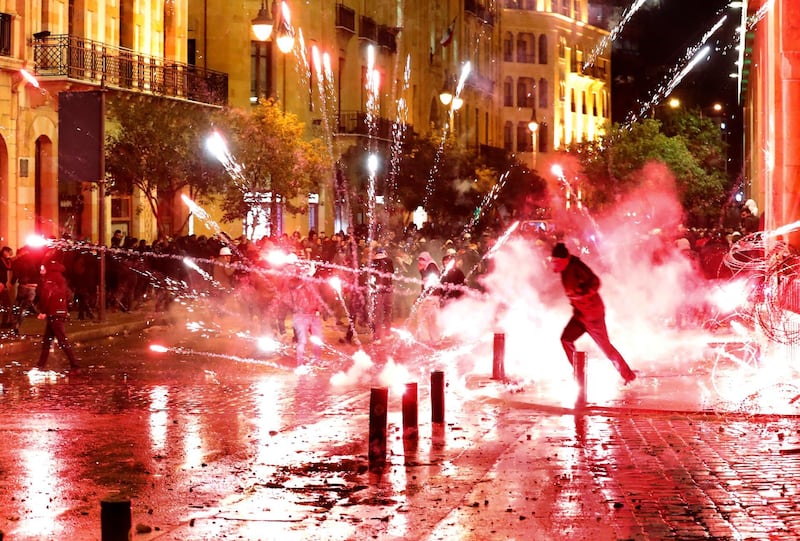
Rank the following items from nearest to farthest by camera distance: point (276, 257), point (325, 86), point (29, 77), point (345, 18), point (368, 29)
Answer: point (276, 257)
point (29, 77)
point (325, 86)
point (345, 18)
point (368, 29)

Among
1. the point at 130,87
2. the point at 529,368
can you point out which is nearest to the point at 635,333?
the point at 529,368

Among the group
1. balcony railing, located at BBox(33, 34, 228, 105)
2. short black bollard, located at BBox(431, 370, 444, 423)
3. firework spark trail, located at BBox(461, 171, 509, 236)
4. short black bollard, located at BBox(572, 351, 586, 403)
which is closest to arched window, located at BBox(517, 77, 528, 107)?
firework spark trail, located at BBox(461, 171, 509, 236)

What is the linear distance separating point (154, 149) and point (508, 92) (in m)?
57.4

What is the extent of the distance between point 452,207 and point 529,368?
3921 centimetres

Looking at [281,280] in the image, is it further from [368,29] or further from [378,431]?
[368,29]

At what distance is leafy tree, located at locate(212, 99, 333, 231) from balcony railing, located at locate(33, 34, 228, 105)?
1241 mm

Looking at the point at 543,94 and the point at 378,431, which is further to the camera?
the point at 543,94

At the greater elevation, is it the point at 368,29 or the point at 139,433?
the point at 368,29

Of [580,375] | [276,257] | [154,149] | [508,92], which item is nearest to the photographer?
[580,375]

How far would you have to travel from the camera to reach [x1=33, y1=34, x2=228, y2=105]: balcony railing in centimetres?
3200

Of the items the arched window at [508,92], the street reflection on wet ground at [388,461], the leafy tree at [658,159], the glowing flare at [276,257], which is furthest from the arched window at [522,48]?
the street reflection on wet ground at [388,461]

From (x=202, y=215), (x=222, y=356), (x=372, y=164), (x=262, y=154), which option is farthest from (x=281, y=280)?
(x=372, y=164)

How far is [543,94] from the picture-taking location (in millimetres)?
89125

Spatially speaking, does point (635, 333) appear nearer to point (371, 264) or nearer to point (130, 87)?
point (371, 264)
